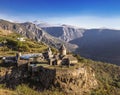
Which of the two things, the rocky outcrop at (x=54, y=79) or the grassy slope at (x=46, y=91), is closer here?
the grassy slope at (x=46, y=91)

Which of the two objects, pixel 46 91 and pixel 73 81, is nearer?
pixel 46 91

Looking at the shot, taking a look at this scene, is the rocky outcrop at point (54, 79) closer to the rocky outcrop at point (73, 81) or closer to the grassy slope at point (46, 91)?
the rocky outcrop at point (73, 81)

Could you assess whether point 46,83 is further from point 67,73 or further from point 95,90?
point 95,90

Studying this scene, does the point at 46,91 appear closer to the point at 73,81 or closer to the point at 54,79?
the point at 54,79

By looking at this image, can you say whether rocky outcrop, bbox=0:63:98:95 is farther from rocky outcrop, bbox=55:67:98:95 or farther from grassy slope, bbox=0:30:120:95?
grassy slope, bbox=0:30:120:95

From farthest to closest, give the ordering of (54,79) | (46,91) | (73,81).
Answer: (73,81) → (54,79) → (46,91)

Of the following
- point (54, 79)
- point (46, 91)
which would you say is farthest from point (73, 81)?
point (46, 91)

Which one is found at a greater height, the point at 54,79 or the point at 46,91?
the point at 54,79

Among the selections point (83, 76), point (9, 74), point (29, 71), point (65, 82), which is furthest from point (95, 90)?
point (9, 74)

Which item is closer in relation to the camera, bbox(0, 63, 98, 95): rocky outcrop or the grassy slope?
the grassy slope

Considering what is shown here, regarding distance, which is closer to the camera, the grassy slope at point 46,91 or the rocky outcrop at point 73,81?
the grassy slope at point 46,91

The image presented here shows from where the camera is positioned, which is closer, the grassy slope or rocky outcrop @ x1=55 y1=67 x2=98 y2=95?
the grassy slope

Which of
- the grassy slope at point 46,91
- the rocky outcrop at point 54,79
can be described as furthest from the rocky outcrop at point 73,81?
the grassy slope at point 46,91

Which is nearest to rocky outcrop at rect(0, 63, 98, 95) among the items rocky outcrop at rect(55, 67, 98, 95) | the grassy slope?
rocky outcrop at rect(55, 67, 98, 95)
